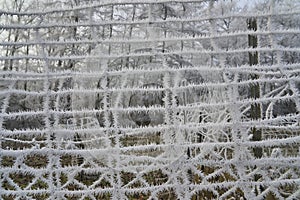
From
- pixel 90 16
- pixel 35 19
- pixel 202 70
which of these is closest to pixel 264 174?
pixel 202 70

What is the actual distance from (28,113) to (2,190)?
32 cm

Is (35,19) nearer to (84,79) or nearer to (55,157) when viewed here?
(84,79)

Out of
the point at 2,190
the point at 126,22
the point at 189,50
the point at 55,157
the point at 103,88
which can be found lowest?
the point at 2,190

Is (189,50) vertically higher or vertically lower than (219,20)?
lower

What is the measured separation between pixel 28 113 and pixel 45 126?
0.09 m

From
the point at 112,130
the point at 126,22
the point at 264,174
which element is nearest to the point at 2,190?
the point at 112,130

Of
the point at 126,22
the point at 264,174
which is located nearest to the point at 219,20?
the point at 126,22

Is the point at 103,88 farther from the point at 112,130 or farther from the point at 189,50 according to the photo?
the point at 189,50

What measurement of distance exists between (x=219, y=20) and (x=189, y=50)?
173 mm

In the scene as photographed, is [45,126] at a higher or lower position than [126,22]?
lower

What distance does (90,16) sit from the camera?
110 cm

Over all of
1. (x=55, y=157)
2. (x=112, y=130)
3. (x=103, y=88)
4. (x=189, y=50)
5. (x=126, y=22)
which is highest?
(x=126, y=22)

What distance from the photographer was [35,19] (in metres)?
1.13

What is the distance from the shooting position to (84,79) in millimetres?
1128
